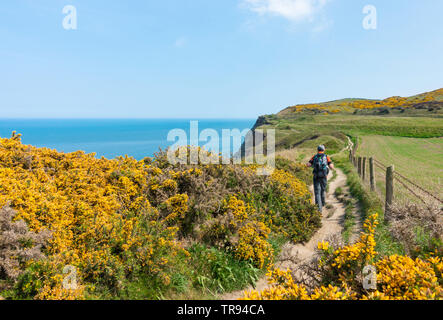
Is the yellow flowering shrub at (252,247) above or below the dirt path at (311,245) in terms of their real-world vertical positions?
above

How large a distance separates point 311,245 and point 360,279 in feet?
14.5

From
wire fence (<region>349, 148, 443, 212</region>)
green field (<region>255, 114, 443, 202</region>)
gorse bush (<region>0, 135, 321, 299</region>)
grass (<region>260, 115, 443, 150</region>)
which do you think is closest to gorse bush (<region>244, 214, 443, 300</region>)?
gorse bush (<region>0, 135, 321, 299</region>)

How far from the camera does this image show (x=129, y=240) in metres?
4.89

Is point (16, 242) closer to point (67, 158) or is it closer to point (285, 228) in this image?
point (67, 158)

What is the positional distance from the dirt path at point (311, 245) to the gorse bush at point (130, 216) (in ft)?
0.97

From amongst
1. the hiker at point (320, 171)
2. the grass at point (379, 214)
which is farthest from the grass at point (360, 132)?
the hiker at point (320, 171)

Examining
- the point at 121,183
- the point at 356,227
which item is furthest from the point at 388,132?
the point at 121,183

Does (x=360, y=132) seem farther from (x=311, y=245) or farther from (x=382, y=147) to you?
(x=311, y=245)

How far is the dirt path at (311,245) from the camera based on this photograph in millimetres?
4980

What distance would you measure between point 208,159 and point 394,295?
6.52 metres

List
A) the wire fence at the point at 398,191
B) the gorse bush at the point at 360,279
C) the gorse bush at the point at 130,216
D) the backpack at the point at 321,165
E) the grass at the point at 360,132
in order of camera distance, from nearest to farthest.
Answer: the gorse bush at the point at 360,279, the gorse bush at the point at 130,216, the wire fence at the point at 398,191, the backpack at the point at 321,165, the grass at the point at 360,132

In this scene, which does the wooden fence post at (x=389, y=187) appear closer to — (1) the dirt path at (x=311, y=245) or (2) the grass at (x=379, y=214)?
(2) the grass at (x=379, y=214)

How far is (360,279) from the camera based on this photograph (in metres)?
3.29

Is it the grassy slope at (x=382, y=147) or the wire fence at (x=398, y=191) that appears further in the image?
the grassy slope at (x=382, y=147)
